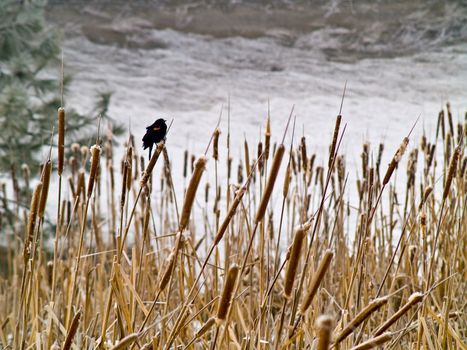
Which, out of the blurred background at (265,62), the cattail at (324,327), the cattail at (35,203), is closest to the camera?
the cattail at (324,327)

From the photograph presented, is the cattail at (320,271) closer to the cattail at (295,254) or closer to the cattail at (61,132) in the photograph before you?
the cattail at (295,254)

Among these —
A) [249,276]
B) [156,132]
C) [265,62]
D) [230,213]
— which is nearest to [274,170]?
[230,213]

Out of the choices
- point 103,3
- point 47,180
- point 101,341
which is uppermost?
point 103,3

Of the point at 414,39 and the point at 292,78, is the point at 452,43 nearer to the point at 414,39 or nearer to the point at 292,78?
the point at 414,39

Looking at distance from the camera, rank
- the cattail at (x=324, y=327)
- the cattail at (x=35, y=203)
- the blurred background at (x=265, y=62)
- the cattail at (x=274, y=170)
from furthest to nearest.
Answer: the blurred background at (x=265, y=62) → the cattail at (x=35, y=203) → the cattail at (x=274, y=170) → the cattail at (x=324, y=327)

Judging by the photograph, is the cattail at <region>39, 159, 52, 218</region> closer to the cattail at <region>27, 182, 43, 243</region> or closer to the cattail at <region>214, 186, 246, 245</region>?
the cattail at <region>27, 182, 43, 243</region>

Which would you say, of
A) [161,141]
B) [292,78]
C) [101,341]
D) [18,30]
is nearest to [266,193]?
[161,141]

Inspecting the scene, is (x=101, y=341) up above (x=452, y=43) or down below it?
below

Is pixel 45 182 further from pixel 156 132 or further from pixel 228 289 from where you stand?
pixel 228 289

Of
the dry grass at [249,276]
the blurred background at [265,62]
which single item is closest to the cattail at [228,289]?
the dry grass at [249,276]

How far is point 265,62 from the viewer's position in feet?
27.4

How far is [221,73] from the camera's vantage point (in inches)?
318

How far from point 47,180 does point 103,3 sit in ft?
30.8

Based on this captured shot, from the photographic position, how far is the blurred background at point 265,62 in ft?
21.1
